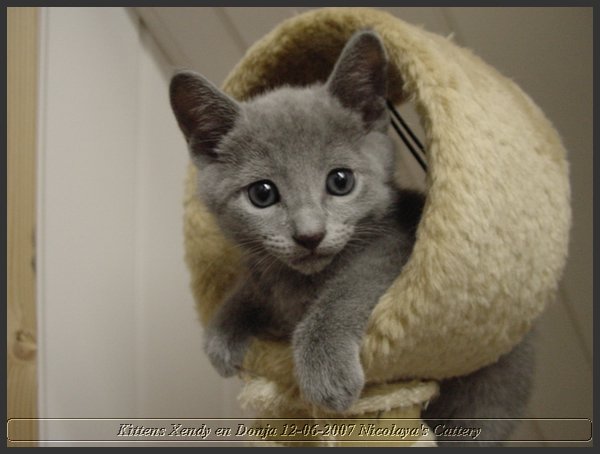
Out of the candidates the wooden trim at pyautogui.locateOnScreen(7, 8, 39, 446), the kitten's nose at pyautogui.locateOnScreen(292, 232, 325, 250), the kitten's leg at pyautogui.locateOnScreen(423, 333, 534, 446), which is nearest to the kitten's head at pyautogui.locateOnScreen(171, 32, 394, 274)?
the kitten's nose at pyautogui.locateOnScreen(292, 232, 325, 250)

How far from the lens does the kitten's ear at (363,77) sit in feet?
2.51

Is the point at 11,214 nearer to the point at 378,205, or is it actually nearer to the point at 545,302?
the point at 378,205

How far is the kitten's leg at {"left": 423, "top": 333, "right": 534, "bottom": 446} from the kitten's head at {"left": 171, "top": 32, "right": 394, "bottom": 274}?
30 centimetres

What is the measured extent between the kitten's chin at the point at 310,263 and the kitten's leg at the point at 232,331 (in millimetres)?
155

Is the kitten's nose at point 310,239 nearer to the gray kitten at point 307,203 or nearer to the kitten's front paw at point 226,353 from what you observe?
the gray kitten at point 307,203

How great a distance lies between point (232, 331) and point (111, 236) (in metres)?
0.57

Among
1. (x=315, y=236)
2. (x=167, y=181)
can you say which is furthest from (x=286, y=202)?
(x=167, y=181)

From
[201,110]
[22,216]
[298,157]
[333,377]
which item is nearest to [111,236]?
[22,216]

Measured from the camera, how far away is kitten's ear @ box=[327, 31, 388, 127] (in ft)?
2.51

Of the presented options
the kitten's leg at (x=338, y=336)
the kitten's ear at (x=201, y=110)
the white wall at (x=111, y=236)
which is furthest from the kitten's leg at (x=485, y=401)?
the white wall at (x=111, y=236)

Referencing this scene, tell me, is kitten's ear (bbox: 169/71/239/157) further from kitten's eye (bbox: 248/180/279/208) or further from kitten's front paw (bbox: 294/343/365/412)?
kitten's front paw (bbox: 294/343/365/412)

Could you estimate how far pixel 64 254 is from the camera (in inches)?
45.9

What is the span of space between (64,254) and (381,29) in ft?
2.64

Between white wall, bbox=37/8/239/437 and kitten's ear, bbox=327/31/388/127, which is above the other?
kitten's ear, bbox=327/31/388/127
